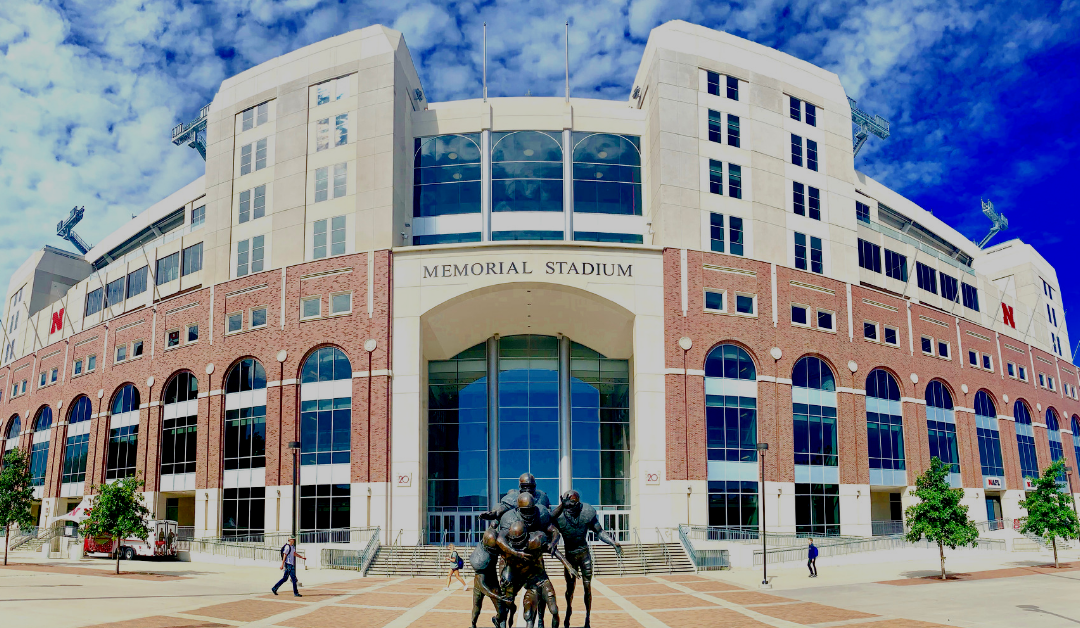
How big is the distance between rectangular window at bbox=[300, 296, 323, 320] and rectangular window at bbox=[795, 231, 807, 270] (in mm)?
29398

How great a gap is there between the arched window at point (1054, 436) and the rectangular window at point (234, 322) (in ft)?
207

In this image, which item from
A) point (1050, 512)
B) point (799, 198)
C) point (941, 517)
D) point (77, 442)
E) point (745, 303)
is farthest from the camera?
point (77, 442)

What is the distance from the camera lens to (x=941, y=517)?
37188mm

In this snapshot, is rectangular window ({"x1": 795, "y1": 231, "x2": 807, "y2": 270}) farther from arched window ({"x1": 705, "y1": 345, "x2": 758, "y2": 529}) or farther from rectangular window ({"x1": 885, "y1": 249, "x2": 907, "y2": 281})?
rectangular window ({"x1": 885, "y1": 249, "x2": 907, "y2": 281})

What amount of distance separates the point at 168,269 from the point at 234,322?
41.3ft

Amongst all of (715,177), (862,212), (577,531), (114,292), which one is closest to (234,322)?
(114,292)

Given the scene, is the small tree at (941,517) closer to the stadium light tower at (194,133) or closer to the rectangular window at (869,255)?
the rectangular window at (869,255)

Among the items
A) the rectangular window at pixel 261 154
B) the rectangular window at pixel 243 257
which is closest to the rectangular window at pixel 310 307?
the rectangular window at pixel 243 257

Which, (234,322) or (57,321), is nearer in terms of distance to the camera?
(234,322)

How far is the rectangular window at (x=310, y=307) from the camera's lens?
51906 millimetres

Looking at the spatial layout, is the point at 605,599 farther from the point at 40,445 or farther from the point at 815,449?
the point at 40,445

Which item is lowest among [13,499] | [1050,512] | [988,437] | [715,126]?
[1050,512]

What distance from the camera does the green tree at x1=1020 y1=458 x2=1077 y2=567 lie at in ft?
134

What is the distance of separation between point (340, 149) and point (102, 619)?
124 ft
